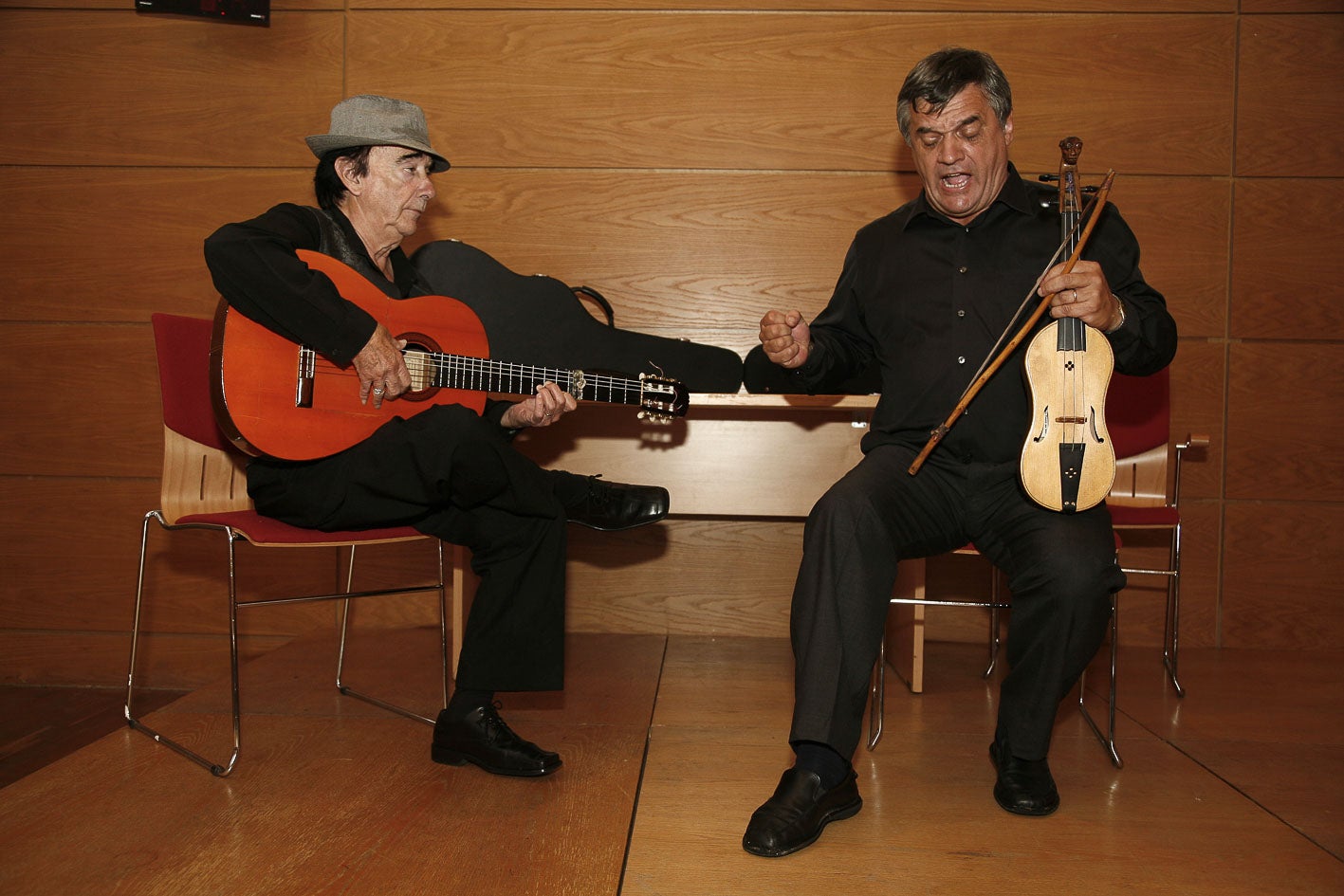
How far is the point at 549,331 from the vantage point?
2.62m

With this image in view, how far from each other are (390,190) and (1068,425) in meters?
1.45

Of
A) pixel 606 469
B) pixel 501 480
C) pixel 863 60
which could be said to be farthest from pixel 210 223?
pixel 863 60

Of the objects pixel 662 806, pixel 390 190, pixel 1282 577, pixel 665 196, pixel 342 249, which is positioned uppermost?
pixel 665 196

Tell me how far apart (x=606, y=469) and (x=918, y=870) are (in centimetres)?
161

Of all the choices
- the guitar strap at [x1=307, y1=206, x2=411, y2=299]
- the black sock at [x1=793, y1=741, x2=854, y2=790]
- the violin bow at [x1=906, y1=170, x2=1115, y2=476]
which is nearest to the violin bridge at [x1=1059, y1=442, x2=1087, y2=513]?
the violin bow at [x1=906, y1=170, x2=1115, y2=476]

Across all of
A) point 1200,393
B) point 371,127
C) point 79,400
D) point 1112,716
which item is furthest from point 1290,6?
point 79,400

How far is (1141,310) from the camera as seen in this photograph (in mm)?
1770

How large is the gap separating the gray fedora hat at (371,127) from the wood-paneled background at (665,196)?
0.78 m

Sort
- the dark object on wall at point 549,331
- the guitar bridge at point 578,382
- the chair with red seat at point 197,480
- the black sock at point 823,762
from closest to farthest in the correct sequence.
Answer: the black sock at point 823,762, the chair with red seat at point 197,480, the guitar bridge at point 578,382, the dark object on wall at point 549,331

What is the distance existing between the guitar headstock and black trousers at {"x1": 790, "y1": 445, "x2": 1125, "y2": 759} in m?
0.69

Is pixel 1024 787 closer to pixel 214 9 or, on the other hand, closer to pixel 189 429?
pixel 189 429

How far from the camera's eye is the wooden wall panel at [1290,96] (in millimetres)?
2861

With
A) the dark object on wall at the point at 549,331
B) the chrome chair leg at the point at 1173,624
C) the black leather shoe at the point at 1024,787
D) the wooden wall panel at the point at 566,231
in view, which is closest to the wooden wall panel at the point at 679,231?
the wooden wall panel at the point at 566,231

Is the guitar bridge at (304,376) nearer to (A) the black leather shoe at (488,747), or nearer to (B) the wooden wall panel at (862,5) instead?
(A) the black leather shoe at (488,747)
